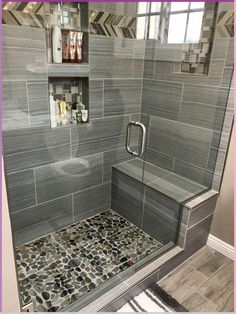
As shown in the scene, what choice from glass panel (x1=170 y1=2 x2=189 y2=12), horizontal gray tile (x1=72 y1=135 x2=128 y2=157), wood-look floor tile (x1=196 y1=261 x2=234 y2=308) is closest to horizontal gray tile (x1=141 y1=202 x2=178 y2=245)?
wood-look floor tile (x1=196 y1=261 x2=234 y2=308)

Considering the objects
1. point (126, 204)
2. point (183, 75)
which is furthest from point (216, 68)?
point (126, 204)

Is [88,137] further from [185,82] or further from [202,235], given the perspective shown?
[202,235]

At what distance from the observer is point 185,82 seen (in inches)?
79.4

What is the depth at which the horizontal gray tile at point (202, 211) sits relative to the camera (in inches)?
72.1

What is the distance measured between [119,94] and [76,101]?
1.25 ft

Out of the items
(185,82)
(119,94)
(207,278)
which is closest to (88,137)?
(119,94)

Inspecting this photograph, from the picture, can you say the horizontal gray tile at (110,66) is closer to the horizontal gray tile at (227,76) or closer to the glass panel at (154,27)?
the glass panel at (154,27)

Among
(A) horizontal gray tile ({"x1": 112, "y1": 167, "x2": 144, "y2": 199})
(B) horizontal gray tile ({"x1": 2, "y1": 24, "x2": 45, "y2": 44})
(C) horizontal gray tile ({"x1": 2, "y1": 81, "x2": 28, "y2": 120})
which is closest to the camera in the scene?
(B) horizontal gray tile ({"x1": 2, "y1": 24, "x2": 45, "y2": 44})

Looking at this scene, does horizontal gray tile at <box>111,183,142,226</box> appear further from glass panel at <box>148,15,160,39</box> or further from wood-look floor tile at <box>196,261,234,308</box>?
glass panel at <box>148,15,160,39</box>

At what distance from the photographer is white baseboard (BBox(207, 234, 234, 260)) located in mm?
1943

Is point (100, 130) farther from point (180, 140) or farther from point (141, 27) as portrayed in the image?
point (141, 27)

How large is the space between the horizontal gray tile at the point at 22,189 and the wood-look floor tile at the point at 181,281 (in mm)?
1112

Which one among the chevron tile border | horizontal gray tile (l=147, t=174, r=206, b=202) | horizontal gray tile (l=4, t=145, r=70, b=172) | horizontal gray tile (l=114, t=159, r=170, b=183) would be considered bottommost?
horizontal gray tile (l=147, t=174, r=206, b=202)

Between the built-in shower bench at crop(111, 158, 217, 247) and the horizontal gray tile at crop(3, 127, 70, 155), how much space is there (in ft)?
2.07
